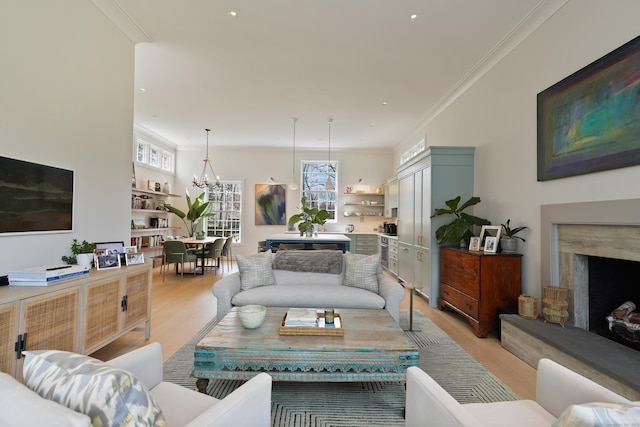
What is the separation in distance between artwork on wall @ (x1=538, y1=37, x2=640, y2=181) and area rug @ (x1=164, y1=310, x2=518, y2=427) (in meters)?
1.87

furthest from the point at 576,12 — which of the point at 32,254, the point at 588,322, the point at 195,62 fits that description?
the point at 32,254

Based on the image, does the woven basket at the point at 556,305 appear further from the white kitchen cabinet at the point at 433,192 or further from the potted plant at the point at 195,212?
the potted plant at the point at 195,212

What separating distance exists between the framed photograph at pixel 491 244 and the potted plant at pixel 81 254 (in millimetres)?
3920

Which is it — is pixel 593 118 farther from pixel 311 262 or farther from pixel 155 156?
pixel 155 156

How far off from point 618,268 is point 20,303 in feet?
14.2

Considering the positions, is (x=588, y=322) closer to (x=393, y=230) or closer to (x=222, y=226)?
(x=393, y=230)

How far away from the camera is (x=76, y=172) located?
262 centimetres

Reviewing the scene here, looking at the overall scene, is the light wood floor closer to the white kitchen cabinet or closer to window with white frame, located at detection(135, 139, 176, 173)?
the white kitchen cabinet

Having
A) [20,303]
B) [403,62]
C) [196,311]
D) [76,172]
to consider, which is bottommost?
[196,311]

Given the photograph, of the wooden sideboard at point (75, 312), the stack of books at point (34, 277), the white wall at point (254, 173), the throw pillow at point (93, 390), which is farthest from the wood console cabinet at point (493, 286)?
the white wall at point (254, 173)

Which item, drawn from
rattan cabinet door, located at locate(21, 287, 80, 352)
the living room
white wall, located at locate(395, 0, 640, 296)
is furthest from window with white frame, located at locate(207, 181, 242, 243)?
rattan cabinet door, located at locate(21, 287, 80, 352)

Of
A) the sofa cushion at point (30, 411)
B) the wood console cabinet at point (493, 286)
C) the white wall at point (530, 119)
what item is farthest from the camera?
the wood console cabinet at point (493, 286)

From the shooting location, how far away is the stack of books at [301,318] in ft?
7.07

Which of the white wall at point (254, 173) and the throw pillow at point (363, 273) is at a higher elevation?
the white wall at point (254, 173)
